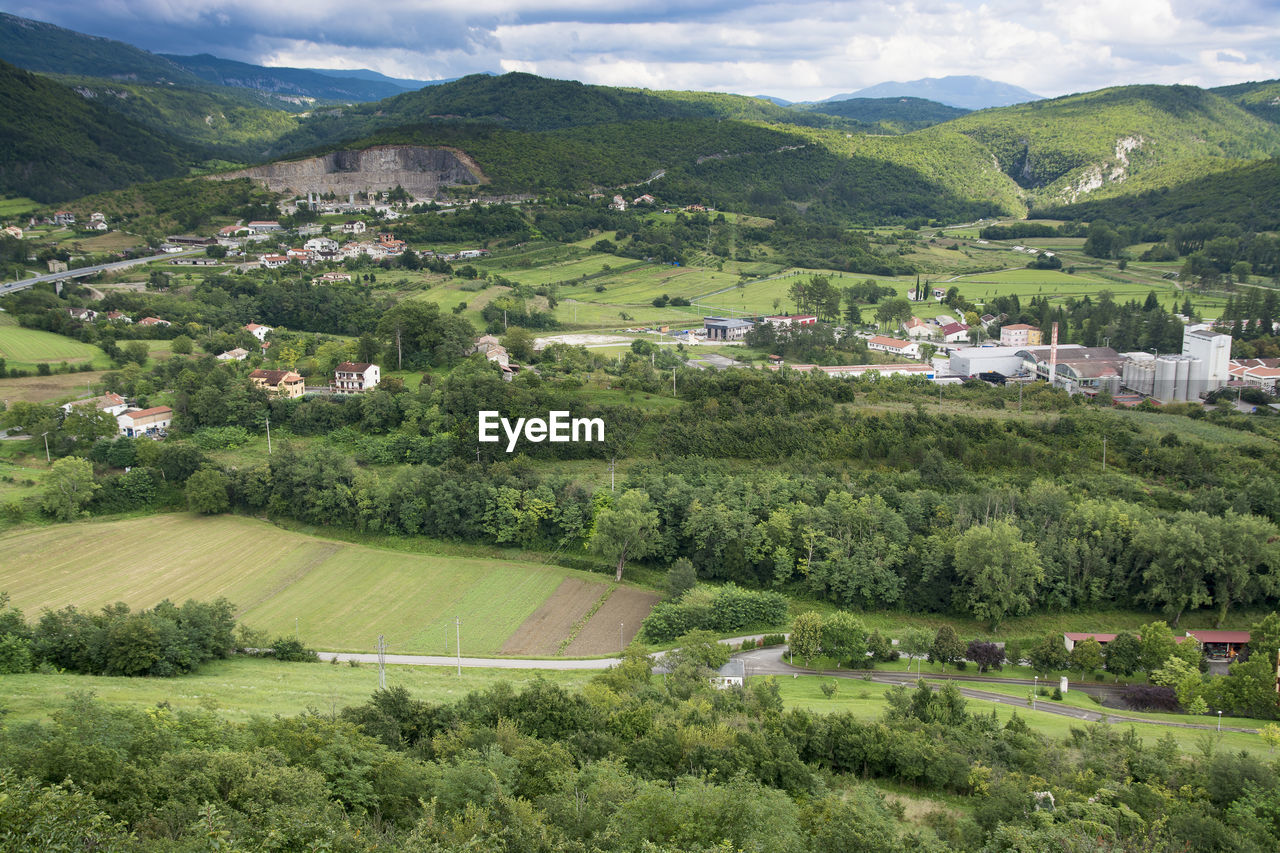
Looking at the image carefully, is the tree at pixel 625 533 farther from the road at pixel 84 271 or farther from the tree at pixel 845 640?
the road at pixel 84 271

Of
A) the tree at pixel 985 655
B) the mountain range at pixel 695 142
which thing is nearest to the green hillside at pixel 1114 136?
the mountain range at pixel 695 142

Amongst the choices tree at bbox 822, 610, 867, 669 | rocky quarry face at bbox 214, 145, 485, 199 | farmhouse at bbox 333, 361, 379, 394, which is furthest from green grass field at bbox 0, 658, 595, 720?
rocky quarry face at bbox 214, 145, 485, 199

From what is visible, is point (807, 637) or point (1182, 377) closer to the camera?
point (807, 637)

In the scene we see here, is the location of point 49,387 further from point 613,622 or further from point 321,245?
point 613,622

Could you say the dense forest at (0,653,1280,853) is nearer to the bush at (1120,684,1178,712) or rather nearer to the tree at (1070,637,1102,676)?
the bush at (1120,684,1178,712)

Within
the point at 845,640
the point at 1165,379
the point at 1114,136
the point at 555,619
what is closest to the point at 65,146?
the point at 555,619

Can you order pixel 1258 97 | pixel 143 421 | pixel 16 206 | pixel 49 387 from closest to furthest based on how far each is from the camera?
pixel 143 421
pixel 49 387
pixel 16 206
pixel 1258 97

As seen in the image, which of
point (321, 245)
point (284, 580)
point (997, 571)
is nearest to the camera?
point (997, 571)

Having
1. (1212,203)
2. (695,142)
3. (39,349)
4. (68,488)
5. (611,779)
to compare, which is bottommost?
(611,779)
